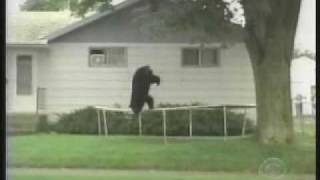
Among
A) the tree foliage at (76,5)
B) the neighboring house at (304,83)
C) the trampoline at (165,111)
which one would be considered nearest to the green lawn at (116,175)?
the trampoline at (165,111)

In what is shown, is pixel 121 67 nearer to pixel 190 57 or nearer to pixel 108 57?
pixel 108 57

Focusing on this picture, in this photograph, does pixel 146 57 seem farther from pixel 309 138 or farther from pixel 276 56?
pixel 309 138

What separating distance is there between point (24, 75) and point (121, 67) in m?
0.34

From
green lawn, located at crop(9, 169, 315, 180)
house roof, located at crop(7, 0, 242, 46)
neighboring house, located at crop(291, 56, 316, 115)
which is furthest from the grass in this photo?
neighboring house, located at crop(291, 56, 316, 115)

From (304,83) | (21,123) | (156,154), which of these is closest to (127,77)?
(156,154)

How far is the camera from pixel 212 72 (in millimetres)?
2695

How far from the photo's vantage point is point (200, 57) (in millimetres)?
2682

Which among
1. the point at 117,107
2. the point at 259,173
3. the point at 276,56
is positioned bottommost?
the point at 259,173

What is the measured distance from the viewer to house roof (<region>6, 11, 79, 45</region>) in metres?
2.66

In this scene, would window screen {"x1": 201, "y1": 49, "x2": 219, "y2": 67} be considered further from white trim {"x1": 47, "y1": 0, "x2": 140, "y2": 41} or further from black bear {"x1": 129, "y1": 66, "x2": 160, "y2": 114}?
Result: white trim {"x1": 47, "y1": 0, "x2": 140, "y2": 41}

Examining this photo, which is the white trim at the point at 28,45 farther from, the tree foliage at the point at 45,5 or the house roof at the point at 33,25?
the tree foliage at the point at 45,5

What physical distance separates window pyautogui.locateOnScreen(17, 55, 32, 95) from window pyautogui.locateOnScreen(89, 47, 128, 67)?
214 mm
